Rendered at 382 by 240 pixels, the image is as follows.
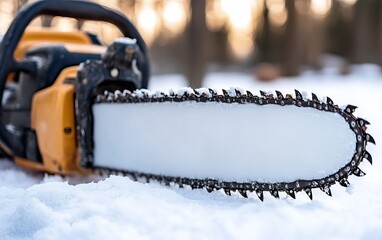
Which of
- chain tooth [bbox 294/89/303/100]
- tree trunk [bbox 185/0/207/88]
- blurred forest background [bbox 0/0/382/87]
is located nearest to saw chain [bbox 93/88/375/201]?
chain tooth [bbox 294/89/303/100]

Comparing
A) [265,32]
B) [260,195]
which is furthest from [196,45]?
[265,32]

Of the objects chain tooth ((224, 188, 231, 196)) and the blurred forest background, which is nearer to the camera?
chain tooth ((224, 188, 231, 196))

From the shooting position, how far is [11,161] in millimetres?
2283

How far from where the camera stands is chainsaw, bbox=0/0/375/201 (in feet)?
4.04

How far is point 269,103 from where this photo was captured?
1279 mm

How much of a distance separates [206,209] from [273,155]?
0.25 metres

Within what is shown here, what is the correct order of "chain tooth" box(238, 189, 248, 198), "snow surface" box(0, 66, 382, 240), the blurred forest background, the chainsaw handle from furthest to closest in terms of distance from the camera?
1. the blurred forest background
2. the chainsaw handle
3. "chain tooth" box(238, 189, 248, 198)
4. "snow surface" box(0, 66, 382, 240)

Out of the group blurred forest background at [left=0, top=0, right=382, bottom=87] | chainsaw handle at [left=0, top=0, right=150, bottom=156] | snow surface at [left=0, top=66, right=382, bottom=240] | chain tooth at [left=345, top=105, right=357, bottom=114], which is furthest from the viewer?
blurred forest background at [left=0, top=0, right=382, bottom=87]

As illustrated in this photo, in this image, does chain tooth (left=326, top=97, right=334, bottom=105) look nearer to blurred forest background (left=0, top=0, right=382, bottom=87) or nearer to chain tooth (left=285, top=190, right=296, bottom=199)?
chain tooth (left=285, top=190, right=296, bottom=199)

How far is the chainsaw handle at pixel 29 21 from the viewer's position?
1.81m

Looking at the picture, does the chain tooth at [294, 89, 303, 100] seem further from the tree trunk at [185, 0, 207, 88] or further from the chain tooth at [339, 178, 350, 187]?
the tree trunk at [185, 0, 207, 88]

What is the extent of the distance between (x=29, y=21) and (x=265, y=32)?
751 inches

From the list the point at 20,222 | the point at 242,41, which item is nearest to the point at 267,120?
the point at 20,222

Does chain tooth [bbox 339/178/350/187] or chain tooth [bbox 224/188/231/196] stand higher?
chain tooth [bbox 339/178/350/187]
